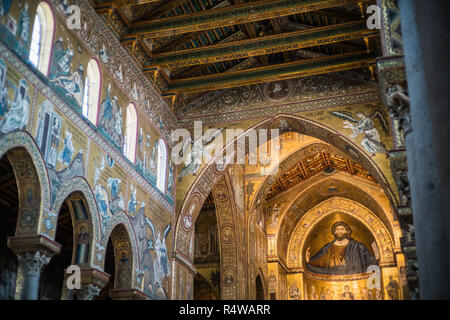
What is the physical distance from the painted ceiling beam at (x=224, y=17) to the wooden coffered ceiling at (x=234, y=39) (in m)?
0.03

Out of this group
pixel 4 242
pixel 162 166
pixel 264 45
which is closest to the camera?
pixel 4 242

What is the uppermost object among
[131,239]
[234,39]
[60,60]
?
[234,39]

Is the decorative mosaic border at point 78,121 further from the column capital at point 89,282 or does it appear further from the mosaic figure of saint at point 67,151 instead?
the column capital at point 89,282

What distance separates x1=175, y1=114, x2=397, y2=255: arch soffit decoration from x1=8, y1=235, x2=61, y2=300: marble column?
680 cm

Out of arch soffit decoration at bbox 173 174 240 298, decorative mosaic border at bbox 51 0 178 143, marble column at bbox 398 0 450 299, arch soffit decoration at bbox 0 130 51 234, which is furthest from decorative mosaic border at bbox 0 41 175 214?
marble column at bbox 398 0 450 299

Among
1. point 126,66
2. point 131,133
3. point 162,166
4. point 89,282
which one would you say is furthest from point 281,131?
point 89,282

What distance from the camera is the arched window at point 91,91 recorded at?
13836 millimetres

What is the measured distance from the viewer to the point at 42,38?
1217cm

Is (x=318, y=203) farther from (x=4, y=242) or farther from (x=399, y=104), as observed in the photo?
(x=399, y=104)

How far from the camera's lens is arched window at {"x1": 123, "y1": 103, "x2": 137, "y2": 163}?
15.8 m

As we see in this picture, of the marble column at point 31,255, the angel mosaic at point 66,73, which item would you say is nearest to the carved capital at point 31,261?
the marble column at point 31,255

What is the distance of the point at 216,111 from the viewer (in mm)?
19734

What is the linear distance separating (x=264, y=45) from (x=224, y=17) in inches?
73.1

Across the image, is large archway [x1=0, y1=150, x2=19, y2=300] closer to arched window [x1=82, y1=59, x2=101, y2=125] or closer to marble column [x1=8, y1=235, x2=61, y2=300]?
arched window [x1=82, y1=59, x2=101, y2=125]
